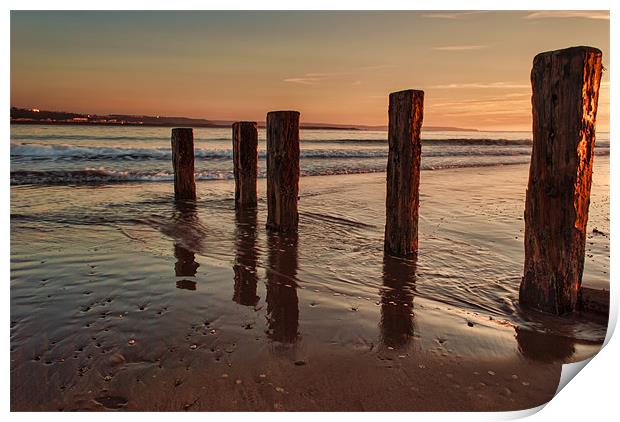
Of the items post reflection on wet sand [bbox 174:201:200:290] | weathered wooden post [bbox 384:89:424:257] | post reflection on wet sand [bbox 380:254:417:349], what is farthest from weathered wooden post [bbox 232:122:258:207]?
post reflection on wet sand [bbox 380:254:417:349]

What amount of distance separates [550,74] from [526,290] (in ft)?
4.94

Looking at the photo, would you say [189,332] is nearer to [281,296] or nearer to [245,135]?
[281,296]

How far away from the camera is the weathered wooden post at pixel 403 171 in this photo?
14.6ft

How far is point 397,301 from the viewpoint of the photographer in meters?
3.58

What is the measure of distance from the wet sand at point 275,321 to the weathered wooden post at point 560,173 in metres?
0.26

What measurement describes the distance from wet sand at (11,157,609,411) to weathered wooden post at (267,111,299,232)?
0.89 feet

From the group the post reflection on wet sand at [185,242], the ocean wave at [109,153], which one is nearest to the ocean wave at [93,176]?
the ocean wave at [109,153]

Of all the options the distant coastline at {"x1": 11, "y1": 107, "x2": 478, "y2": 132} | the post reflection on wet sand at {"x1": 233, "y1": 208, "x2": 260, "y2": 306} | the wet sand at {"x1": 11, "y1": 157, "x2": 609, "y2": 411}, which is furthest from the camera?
the distant coastline at {"x1": 11, "y1": 107, "x2": 478, "y2": 132}

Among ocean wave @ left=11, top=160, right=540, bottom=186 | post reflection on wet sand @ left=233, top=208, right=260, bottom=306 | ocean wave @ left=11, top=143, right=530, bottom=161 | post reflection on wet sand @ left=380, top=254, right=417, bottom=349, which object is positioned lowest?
post reflection on wet sand @ left=380, top=254, right=417, bottom=349

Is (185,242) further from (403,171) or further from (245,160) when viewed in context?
(403,171)

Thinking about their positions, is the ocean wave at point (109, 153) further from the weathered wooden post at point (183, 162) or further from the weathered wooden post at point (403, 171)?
the weathered wooden post at point (403, 171)

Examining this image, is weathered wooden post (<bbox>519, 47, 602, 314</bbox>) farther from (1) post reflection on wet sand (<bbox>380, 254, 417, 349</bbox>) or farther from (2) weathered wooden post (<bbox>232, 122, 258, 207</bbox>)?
(2) weathered wooden post (<bbox>232, 122, 258, 207</bbox>)

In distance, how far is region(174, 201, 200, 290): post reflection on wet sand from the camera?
4.10 meters

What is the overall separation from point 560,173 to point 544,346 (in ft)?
3.75
